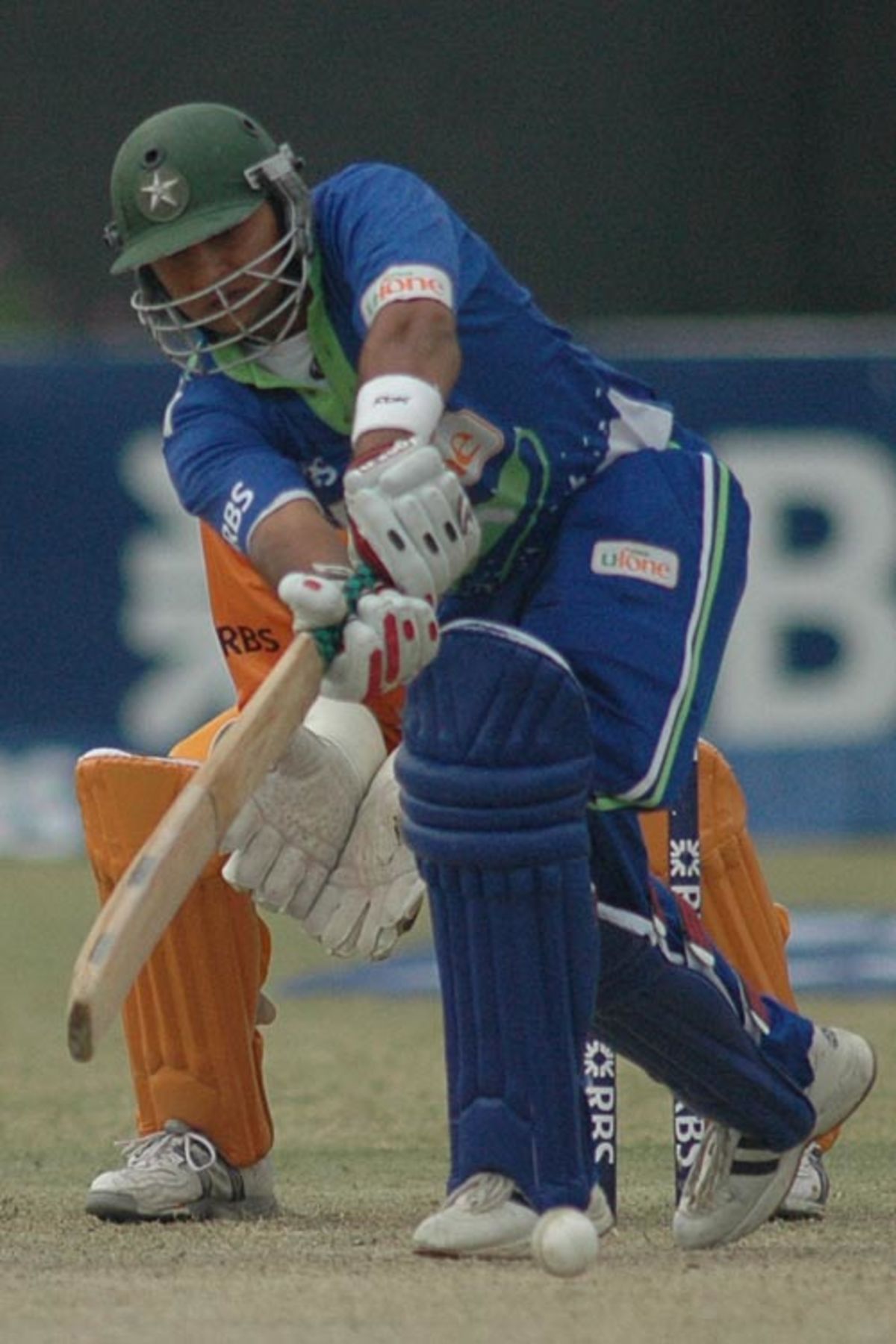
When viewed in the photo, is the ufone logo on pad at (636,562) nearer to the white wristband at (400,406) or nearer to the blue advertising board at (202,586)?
the white wristband at (400,406)

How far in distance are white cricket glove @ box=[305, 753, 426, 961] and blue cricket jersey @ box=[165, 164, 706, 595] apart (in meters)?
0.50

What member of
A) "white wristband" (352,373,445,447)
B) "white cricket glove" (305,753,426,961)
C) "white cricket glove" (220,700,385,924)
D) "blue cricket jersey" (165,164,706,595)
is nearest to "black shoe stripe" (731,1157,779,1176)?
"white cricket glove" (305,753,426,961)

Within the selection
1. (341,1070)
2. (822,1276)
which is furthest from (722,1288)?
(341,1070)

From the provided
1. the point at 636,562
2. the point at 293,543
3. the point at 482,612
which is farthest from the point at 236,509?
the point at 636,562

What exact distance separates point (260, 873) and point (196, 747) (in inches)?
15.9

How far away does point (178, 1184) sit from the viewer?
4203mm

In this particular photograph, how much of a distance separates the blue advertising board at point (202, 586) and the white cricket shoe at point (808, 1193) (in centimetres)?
523

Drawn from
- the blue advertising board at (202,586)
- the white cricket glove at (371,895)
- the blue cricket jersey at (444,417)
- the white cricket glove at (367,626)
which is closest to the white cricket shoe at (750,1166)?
the white cricket glove at (371,895)

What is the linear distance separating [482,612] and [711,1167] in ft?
2.66

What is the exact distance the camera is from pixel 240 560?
456 cm

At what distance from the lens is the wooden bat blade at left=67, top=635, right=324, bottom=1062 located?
324cm

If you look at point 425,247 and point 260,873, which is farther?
point 260,873

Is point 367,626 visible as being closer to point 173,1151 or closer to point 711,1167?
point 711,1167

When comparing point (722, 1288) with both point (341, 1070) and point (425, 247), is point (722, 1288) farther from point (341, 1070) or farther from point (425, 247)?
point (341, 1070)
